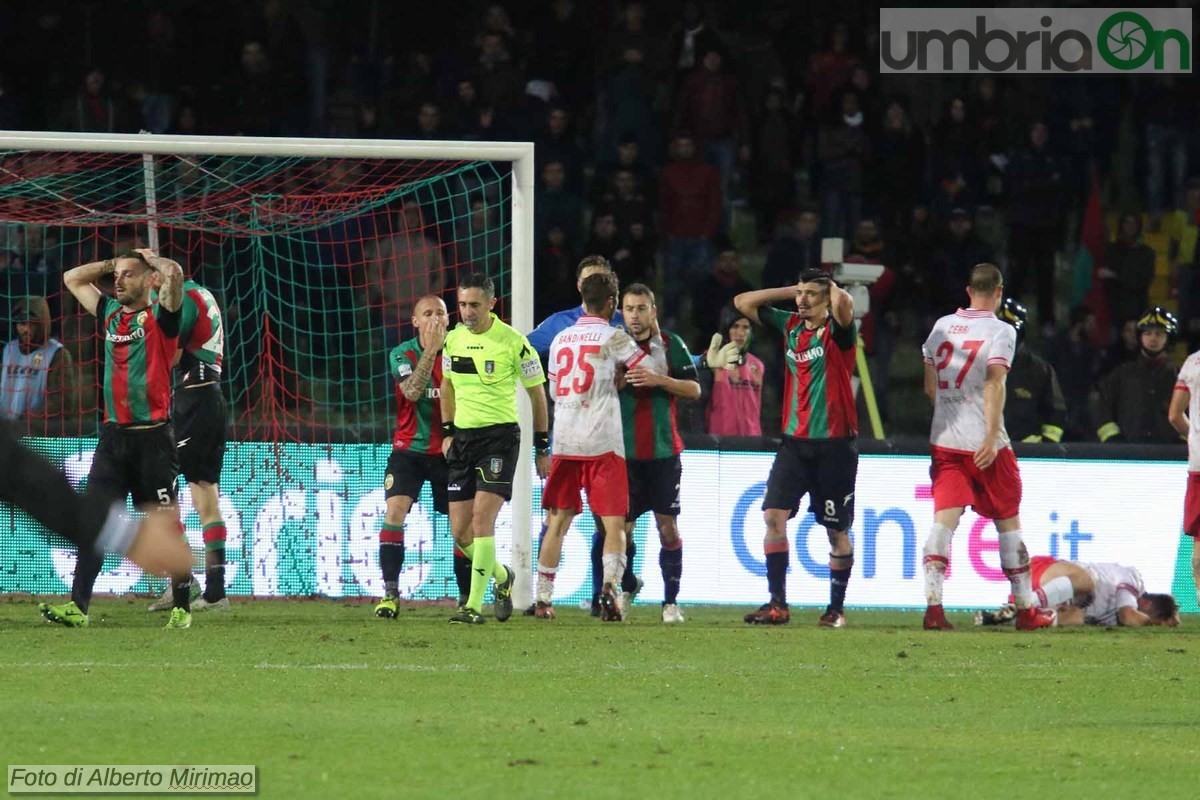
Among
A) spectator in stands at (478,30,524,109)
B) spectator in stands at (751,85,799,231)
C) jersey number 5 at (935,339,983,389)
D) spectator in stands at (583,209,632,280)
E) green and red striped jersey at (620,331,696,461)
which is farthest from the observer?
spectator in stands at (751,85,799,231)

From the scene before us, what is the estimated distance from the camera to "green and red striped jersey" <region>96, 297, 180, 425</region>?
1110 cm

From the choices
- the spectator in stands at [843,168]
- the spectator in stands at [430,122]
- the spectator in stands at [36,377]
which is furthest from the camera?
the spectator in stands at [843,168]

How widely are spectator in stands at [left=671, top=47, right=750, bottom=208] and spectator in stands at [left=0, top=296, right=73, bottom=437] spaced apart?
7.61m

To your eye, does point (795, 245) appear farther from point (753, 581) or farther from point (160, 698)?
point (160, 698)

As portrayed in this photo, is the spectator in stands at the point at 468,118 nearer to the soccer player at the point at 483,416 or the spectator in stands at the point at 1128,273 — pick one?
the spectator in stands at the point at 1128,273

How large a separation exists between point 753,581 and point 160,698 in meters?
6.77

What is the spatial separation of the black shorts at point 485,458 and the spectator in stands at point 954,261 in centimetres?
851

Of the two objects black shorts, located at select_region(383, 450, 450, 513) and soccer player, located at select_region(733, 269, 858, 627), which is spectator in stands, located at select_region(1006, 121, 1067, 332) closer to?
soccer player, located at select_region(733, 269, 858, 627)

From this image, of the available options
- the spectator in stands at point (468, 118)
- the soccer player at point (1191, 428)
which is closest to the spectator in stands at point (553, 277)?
the spectator in stands at point (468, 118)

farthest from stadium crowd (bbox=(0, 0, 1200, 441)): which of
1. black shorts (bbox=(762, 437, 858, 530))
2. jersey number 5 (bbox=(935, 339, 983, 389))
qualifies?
jersey number 5 (bbox=(935, 339, 983, 389))

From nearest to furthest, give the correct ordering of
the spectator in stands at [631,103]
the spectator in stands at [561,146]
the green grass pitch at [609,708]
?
the green grass pitch at [609,708] → the spectator in stands at [561,146] → the spectator in stands at [631,103]

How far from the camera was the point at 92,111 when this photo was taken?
60.4 feet

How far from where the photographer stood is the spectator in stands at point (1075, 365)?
60.4 feet

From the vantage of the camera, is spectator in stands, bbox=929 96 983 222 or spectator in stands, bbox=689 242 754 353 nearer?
spectator in stands, bbox=689 242 754 353
